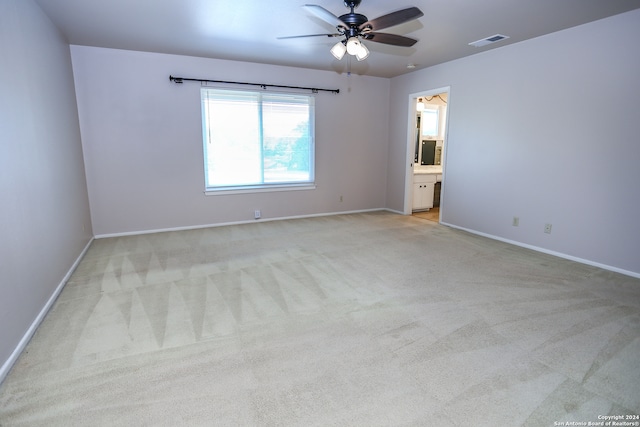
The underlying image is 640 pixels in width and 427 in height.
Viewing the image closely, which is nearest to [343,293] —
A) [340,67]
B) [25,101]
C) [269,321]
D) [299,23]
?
[269,321]

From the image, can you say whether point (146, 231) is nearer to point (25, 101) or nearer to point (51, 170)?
point (51, 170)

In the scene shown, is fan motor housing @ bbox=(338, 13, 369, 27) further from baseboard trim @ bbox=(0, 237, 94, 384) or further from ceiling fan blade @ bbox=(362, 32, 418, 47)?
baseboard trim @ bbox=(0, 237, 94, 384)

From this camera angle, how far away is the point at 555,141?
3840 millimetres

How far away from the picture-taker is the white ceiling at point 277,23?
9.74ft

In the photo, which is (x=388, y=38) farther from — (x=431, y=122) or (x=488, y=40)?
(x=431, y=122)

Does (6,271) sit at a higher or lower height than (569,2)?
lower

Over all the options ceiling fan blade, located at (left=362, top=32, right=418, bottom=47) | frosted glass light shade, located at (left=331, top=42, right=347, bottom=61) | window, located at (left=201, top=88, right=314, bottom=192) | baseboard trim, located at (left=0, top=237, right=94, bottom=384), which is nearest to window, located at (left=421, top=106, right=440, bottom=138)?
window, located at (left=201, top=88, right=314, bottom=192)

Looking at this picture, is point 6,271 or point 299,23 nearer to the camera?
point 6,271

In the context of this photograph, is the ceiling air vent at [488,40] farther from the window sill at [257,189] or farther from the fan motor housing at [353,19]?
the window sill at [257,189]

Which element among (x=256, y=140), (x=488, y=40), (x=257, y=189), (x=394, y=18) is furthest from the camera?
(x=257, y=189)

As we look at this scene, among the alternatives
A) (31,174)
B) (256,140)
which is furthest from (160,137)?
(31,174)

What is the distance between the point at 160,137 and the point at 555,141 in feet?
17.1

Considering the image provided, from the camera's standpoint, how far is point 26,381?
6.00ft

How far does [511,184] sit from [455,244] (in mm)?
1098
